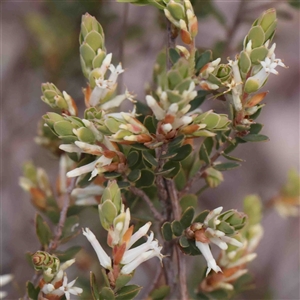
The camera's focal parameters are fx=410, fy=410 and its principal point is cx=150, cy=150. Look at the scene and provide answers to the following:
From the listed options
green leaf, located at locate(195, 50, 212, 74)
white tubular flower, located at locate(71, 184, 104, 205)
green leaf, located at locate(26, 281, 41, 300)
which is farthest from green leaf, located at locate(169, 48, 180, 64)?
green leaf, located at locate(26, 281, 41, 300)

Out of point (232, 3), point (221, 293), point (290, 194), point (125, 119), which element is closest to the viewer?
point (125, 119)

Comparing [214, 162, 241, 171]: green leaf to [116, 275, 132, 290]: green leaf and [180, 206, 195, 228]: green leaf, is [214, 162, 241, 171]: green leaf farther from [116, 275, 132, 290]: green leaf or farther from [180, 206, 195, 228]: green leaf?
[116, 275, 132, 290]: green leaf

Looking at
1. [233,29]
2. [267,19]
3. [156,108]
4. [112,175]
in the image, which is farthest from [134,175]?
[233,29]

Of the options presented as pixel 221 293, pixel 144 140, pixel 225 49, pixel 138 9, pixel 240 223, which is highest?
pixel 138 9

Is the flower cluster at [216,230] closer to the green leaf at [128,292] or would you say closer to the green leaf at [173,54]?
the green leaf at [128,292]

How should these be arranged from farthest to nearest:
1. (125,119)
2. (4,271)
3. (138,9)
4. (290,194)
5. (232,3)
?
(232,3)
(138,9)
(4,271)
(290,194)
(125,119)

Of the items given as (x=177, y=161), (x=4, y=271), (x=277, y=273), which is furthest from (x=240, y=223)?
(x=277, y=273)

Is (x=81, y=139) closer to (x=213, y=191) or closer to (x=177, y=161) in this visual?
(x=177, y=161)

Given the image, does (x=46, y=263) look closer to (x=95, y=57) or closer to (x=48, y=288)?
(x=48, y=288)
